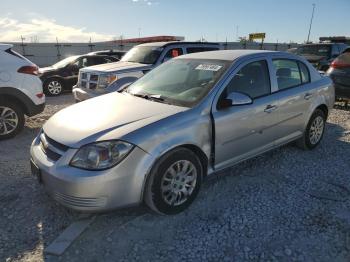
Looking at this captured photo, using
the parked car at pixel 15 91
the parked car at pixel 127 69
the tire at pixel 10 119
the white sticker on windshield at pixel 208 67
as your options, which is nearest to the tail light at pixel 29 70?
the parked car at pixel 15 91

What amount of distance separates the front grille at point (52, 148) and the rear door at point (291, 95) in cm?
276

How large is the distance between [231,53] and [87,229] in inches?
110

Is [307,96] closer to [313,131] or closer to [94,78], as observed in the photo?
[313,131]

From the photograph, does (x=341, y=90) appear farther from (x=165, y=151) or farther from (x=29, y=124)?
(x=29, y=124)

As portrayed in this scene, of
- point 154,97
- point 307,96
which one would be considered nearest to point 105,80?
point 154,97

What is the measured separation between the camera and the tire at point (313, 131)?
17.2ft

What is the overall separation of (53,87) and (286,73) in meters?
8.76

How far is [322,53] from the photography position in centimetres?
1253

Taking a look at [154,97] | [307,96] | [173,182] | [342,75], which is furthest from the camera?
[342,75]

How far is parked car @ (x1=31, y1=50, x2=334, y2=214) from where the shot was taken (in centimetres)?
300

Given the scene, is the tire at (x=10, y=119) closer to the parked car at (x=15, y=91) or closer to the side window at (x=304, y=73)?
the parked car at (x=15, y=91)

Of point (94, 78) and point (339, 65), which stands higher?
point (339, 65)

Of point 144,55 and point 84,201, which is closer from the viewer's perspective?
point 84,201

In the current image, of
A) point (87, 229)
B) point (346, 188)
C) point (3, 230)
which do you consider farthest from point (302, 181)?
point (3, 230)
